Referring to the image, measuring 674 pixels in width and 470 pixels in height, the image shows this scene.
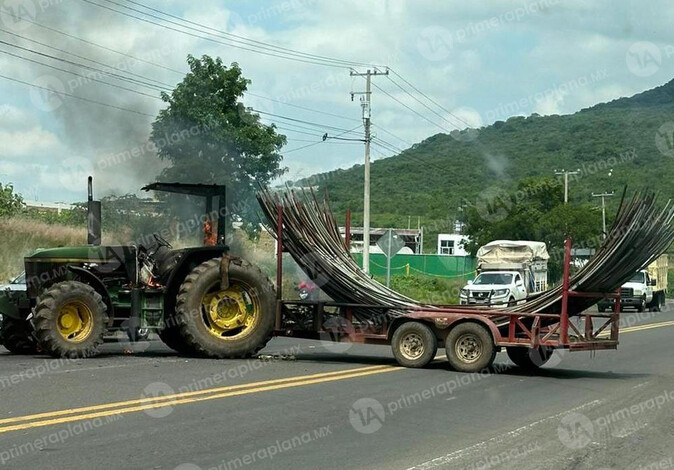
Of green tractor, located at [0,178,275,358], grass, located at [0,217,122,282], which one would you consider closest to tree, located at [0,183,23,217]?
grass, located at [0,217,122,282]

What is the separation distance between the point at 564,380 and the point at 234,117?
20.5m

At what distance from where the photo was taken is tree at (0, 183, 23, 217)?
33.8m

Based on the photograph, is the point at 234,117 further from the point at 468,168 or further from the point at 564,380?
the point at 468,168

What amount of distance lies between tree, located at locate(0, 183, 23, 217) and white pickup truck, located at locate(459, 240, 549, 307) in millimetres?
16561

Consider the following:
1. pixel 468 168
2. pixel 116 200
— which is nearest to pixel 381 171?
pixel 468 168

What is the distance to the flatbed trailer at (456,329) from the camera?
13570 mm

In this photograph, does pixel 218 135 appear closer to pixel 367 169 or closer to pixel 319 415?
pixel 367 169

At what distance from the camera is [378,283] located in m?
15.6

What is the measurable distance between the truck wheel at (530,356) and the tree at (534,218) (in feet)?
98.3

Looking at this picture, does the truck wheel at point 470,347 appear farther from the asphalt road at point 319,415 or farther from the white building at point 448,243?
the white building at point 448,243

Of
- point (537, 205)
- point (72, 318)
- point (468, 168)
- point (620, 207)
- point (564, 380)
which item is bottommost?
point (564, 380)

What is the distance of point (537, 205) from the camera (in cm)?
5341

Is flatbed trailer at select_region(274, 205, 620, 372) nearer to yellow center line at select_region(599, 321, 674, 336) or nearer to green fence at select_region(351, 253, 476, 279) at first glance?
yellow center line at select_region(599, 321, 674, 336)

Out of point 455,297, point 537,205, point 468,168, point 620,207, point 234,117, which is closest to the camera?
point 620,207
